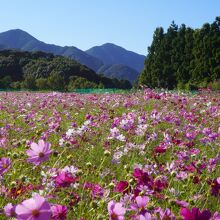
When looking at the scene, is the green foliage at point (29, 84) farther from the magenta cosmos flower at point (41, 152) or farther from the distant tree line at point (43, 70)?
the magenta cosmos flower at point (41, 152)

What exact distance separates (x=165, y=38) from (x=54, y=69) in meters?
41.0

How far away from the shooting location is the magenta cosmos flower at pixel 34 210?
1.05 meters

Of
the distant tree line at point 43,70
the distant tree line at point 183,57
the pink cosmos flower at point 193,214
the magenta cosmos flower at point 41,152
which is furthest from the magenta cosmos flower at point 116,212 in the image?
the distant tree line at point 43,70

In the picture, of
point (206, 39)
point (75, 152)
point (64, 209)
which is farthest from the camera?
point (206, 39)

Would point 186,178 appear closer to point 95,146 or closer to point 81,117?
point 95,146

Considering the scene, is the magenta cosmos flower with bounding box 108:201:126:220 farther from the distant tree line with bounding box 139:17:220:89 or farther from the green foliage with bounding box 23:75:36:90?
the green foliage with bounding box 23:75:36:90

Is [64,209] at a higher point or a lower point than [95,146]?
higher

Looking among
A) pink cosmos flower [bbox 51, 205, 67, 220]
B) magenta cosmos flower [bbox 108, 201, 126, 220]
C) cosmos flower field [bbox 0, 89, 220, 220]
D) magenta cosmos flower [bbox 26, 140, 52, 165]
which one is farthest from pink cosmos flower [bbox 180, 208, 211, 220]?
magenta cosmos flower [bbox 26, 140, 52, 165]

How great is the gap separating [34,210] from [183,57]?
3915 cm

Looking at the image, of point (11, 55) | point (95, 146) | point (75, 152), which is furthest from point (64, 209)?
point (11, 55)

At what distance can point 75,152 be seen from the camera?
3.82m

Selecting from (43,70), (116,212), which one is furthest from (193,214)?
(43,70)

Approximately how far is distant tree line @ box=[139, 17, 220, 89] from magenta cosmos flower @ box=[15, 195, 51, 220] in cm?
3199

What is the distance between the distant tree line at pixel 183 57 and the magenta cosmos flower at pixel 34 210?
32.0m
